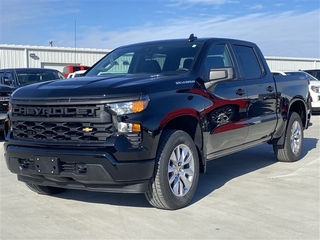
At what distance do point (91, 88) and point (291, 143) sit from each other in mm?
4041

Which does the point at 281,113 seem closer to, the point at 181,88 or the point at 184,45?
the point at 184,45

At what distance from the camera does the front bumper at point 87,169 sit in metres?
4.02

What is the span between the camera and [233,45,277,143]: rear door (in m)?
5.91

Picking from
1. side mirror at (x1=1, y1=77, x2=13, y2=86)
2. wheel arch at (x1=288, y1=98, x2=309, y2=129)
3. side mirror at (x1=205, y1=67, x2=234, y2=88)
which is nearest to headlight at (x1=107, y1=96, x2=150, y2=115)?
side mirror at (x1=205, y1=67, x2=234, y2=88)

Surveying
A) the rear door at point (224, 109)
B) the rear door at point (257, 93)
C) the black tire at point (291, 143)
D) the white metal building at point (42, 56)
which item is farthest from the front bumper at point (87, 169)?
the white metal building at point (42, 56)

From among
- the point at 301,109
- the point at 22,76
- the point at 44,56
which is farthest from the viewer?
the point at 44,56

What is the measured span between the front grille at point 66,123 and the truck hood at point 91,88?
0.37 feet

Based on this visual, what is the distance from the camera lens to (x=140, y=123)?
13.4 ft

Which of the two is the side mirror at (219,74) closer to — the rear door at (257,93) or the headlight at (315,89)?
the rear door at (257,93)

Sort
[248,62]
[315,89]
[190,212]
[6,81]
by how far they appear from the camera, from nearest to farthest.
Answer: [190,212], [248,62], [6,81], [315,89]

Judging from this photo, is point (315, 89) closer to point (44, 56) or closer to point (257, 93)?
point (257, 93)

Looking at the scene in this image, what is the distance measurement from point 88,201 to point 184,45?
230cm

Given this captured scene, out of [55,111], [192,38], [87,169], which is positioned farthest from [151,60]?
[87,169]

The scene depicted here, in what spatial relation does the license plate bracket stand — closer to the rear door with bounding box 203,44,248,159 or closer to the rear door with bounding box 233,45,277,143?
the rear door with bounding box 203,44,248,159
